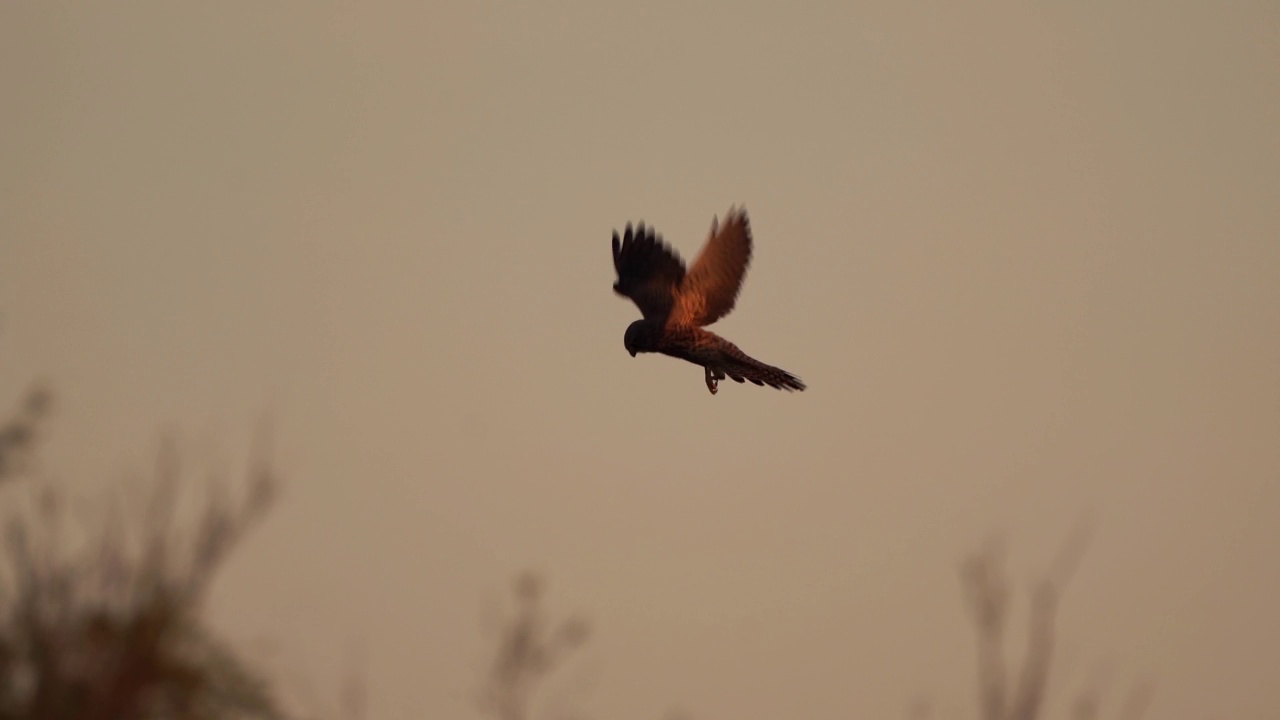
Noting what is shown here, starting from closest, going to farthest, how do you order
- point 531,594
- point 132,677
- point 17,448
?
point 132,677, point 531,594, point 17,448

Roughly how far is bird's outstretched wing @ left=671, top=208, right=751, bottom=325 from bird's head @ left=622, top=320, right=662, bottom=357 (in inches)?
14.0

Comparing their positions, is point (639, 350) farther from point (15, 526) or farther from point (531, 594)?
point (15, 526)

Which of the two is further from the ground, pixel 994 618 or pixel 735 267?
pixel 735 267

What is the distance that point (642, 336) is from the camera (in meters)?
13.8

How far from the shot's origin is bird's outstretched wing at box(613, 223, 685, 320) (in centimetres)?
1384

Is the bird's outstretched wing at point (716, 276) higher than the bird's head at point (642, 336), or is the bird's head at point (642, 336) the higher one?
the bird's outstretched wing at point (716, 276)

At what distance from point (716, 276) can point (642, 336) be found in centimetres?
94

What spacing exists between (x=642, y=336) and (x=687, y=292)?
652 mm

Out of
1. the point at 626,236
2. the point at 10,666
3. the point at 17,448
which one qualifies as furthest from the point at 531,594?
the point at 17,448

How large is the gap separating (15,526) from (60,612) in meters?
0.61

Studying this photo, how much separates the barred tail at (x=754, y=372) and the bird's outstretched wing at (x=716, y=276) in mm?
432

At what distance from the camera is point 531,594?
14836 millimetres

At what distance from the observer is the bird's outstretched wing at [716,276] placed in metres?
14.1

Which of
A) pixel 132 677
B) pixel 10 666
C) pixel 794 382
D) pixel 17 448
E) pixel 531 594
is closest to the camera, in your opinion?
pixel 132 677
